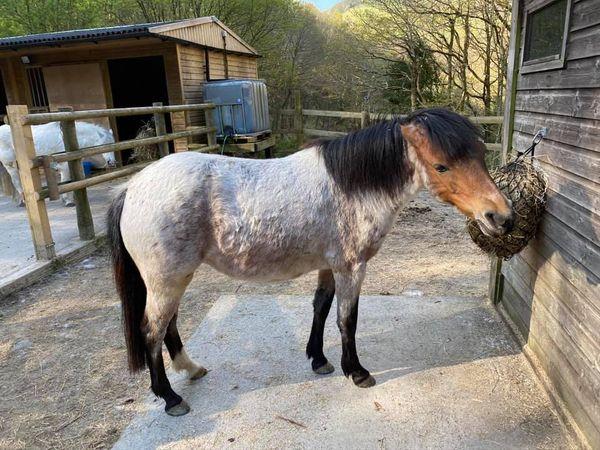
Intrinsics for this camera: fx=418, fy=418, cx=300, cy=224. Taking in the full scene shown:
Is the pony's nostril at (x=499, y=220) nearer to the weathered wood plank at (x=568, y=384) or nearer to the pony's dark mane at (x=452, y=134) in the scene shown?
the pony's dark mane at (x=452, y=134)

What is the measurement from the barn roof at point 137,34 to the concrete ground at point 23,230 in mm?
3351

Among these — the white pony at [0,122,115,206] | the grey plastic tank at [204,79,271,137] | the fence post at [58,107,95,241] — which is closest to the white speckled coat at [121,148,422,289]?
the fence post at [58,107,95,241]

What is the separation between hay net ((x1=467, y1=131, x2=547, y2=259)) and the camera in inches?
87.7

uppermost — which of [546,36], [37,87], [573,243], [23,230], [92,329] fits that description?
[37,87]

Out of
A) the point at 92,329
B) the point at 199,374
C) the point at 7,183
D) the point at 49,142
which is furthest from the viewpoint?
the point at 7,183

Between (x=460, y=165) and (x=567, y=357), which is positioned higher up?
(x=460, y=165)

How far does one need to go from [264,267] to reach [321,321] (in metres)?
0.61

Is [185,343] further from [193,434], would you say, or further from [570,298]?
[570,298]

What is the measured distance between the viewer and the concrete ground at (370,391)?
2.00m

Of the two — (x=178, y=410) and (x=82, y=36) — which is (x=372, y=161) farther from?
(x=82, y=36)

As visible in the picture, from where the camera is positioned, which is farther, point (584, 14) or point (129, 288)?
point (129, 288)

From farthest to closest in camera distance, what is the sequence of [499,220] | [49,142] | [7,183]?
[7,183]
[49,142]
[499,220]

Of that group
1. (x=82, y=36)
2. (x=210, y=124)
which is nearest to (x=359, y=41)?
(x=210, y=124)

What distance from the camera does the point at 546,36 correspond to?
233 cm
